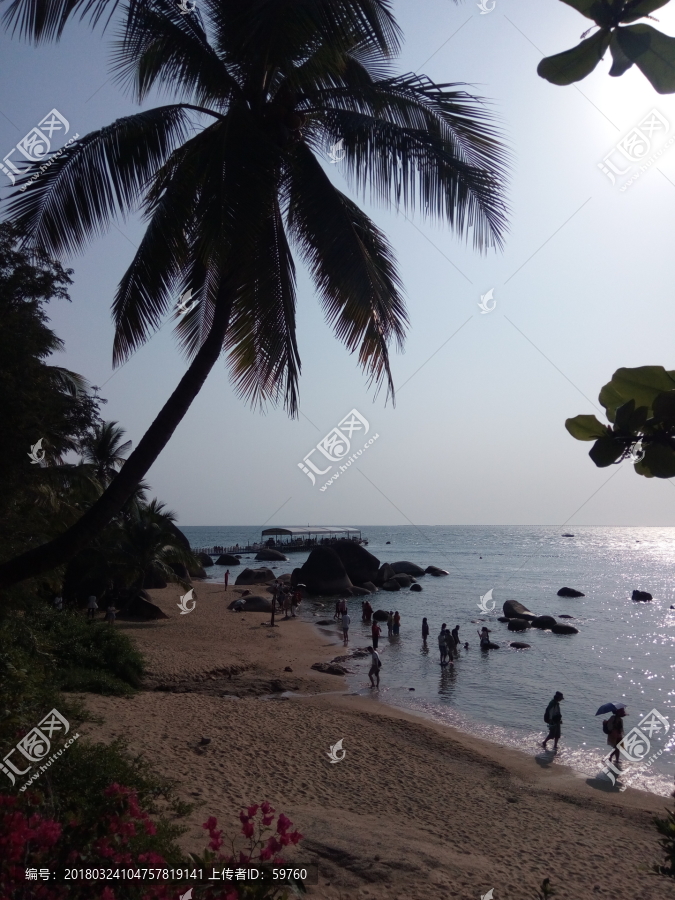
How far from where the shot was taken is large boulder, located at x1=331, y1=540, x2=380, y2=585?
49.6 m

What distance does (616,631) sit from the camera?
114 feet

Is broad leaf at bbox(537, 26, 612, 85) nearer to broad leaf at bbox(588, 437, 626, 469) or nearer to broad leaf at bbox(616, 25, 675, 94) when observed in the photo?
broad leaf at bbox(616, 25, 675, 94)

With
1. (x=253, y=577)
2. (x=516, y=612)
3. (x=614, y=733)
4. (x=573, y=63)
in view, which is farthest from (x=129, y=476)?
(x=253, y=577)

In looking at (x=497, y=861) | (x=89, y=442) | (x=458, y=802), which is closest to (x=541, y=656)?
(x=458, y=802)

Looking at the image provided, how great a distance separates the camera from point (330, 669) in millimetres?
20859

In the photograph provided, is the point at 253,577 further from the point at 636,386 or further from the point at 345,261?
the point at 636,386

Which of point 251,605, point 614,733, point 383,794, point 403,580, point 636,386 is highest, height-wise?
point 636,386

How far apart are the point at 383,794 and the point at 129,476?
7.73 m

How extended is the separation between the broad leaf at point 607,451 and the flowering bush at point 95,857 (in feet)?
9.60

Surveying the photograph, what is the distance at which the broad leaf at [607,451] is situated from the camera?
1.69 meters

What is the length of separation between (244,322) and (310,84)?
2.51 metres

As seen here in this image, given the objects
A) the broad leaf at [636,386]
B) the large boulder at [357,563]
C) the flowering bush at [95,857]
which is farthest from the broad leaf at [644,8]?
the large boulder at [357,563]

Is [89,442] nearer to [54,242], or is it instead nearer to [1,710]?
[54,242]

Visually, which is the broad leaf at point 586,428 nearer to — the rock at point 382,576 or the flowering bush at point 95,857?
the flowering bush at point 95,857
